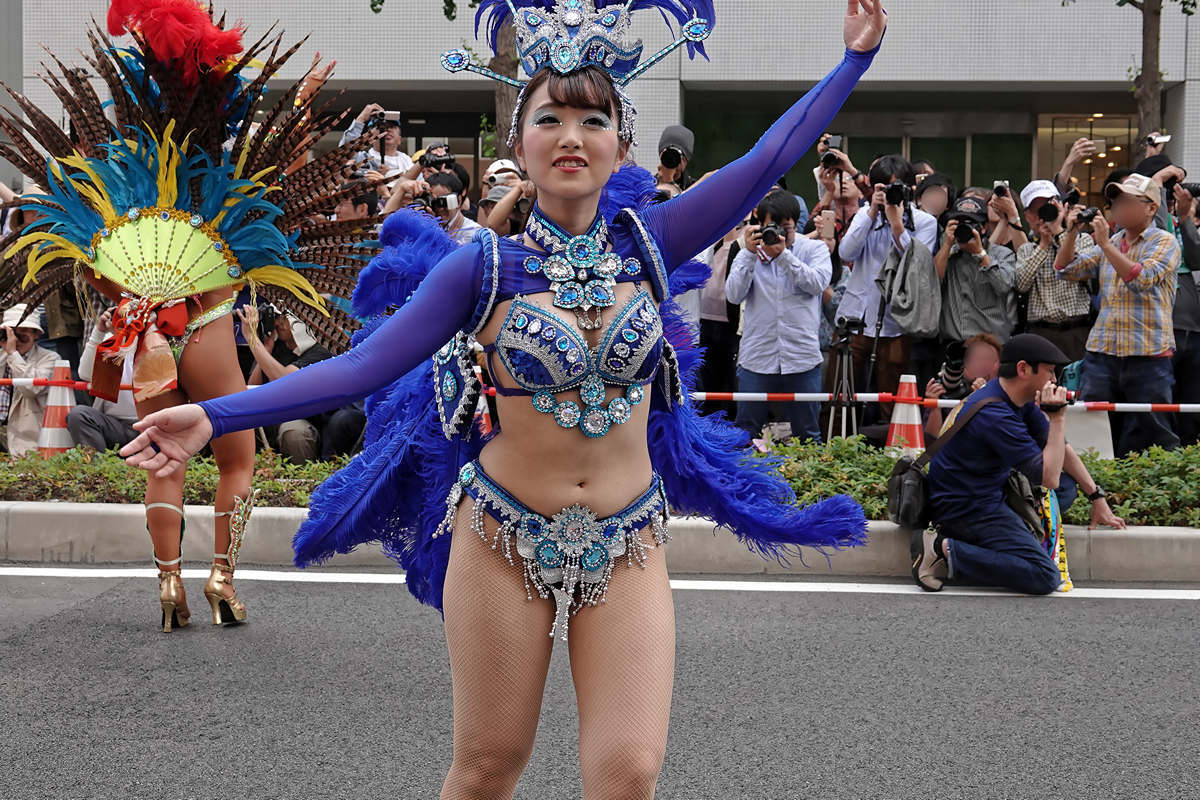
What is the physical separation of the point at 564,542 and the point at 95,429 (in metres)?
7.14

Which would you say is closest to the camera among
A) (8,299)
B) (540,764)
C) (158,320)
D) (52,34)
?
(540,764)

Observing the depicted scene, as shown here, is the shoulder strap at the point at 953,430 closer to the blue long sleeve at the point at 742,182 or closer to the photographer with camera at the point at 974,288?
the photographer with camera at the point at 974,288

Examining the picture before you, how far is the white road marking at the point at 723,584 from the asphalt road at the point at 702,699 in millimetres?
117

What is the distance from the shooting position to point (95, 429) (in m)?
9.31

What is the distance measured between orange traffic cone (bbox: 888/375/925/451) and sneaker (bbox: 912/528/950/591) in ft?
5.74

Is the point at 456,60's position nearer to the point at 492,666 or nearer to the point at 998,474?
the point at 492,666

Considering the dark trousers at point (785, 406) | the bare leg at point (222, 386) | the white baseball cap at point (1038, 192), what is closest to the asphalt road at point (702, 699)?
the bare leg at point (222, 386)

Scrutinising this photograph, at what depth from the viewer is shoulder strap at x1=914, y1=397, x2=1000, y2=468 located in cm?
689

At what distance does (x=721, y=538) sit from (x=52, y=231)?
3.39 metres

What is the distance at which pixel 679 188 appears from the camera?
28.6 ft

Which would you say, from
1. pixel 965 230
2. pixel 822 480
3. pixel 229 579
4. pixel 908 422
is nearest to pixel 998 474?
pixel 822 480

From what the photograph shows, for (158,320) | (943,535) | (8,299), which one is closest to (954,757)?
(943,535)

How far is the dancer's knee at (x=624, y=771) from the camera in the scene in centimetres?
275

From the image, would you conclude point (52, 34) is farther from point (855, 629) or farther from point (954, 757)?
point (954, 757)
